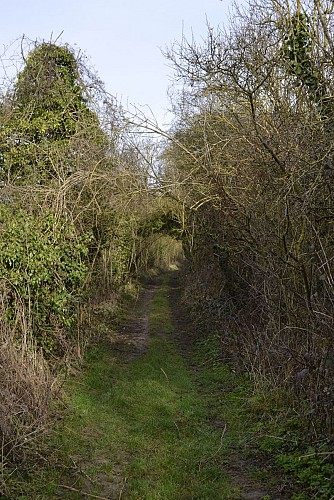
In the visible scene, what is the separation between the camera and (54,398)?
8000 mm

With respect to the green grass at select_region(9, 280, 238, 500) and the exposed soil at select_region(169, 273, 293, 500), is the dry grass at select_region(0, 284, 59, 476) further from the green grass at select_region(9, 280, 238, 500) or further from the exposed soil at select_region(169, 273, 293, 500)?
the exposed soil at select_region(169, 273, 293, 500)

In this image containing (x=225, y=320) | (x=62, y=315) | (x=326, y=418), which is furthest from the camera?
(x=225, y=320)

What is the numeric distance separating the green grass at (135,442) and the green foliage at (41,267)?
1.27 m

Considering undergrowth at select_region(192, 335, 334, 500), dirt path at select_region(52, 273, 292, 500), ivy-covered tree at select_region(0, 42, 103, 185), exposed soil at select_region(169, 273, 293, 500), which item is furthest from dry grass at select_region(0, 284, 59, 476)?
ivy-covered tree at select_region(0, 42, 103, 185)

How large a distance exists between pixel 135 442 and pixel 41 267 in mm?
3622

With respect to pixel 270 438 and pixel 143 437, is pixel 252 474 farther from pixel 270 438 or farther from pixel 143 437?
pixel 143 437

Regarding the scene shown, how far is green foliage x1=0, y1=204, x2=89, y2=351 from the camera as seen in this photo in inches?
343

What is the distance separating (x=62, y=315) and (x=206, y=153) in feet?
13.7

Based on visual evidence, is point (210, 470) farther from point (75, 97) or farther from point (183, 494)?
point (75, 97)

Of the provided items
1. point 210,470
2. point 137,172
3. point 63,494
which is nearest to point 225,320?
point 137,172

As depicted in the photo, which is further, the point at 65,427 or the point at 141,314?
the point at 141,314

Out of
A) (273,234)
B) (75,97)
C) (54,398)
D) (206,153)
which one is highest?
(75,97)

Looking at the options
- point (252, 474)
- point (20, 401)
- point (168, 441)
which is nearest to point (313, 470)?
point (252, 474)

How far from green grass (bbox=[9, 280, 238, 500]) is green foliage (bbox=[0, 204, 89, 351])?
1270 mm
